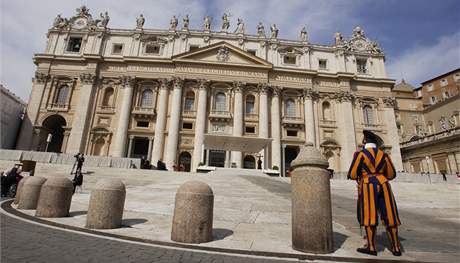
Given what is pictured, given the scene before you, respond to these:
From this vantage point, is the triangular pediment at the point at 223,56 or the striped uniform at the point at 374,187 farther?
the triangular pediment at the point at 223,56

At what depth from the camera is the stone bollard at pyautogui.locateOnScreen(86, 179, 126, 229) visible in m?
5.47

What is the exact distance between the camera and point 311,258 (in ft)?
12.7

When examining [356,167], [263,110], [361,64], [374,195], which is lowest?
[374,195]

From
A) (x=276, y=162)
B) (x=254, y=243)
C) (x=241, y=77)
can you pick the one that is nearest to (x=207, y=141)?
(x=276, y=162)

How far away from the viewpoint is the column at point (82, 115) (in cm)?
3142

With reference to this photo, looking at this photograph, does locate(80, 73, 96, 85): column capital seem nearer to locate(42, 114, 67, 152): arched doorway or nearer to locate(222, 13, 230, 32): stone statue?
locate(42, 114, 67, 152): arched doorway

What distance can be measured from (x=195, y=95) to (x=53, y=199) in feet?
95.7

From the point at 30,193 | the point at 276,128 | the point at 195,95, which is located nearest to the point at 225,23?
the point at 195,95

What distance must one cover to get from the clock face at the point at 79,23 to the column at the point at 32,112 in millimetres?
9142

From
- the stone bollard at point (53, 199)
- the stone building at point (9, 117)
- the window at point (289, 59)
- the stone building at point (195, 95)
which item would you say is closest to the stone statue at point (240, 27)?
the stone building at point (195, 95)

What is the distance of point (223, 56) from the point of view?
117ft

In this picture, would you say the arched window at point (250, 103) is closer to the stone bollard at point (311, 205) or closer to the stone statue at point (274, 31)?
the stone statue at point (274, 31)

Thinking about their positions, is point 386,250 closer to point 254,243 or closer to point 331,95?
point 254,243

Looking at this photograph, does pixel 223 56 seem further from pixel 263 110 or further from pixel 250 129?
pixel 250 129
